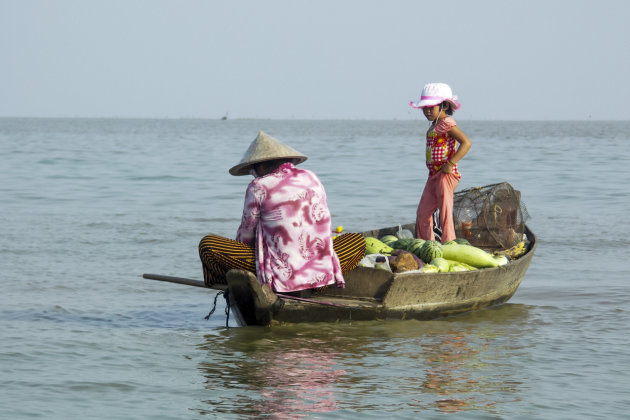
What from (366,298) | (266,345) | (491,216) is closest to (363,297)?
(366,298)

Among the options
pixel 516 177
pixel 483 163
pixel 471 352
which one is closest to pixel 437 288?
pixel 471 352

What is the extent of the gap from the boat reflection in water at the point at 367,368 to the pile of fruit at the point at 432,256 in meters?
0.46

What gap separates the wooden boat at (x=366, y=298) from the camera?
6273mm

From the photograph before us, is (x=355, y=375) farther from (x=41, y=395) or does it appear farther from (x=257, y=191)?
(x=41, y=395)

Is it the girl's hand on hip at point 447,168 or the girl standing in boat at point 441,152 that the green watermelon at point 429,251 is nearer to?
the girl standing in boat at point 441,152

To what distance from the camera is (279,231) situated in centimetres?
606

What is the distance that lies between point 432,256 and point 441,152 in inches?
50.2

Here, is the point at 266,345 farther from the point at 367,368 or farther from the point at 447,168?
the point at 447,168

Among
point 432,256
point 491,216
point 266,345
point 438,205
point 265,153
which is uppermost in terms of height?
point 265,153

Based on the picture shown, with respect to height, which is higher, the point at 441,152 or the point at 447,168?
the point at 441,152

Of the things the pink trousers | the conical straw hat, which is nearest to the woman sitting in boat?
the conical straw hat

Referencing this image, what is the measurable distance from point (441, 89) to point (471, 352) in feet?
8.83

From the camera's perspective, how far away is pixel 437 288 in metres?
6.94

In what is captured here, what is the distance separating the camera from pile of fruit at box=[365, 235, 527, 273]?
698 centimetres
